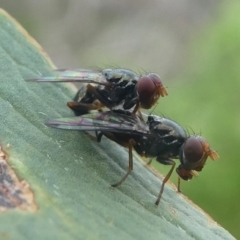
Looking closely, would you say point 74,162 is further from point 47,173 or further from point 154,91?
point 154,91

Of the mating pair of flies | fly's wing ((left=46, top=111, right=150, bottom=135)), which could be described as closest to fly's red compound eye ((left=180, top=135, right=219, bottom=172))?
the mating pair of flies

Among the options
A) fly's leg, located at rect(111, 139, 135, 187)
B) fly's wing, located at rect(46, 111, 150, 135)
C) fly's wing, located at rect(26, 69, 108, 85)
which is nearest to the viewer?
fly's leg, located at rect(111, 139, 135, 187)

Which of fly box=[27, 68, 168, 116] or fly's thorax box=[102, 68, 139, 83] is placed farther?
fly's thorax box=[102, 68, 139, 83]

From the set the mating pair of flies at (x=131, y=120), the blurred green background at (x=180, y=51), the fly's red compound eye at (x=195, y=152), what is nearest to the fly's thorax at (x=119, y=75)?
the mating pair of flies at (x=131, y=120)

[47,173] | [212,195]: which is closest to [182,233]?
[47,173]

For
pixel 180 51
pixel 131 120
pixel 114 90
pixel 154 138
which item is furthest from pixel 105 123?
pixel 180 51

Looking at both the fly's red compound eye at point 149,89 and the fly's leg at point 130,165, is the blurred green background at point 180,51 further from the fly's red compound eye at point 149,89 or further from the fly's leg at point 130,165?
the fly's leg at point 130,165

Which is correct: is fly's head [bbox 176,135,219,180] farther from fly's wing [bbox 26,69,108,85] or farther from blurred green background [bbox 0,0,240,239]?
blurred green background [bbox 0,0,240,239]

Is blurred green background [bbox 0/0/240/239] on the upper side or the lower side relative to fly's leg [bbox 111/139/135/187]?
lower
